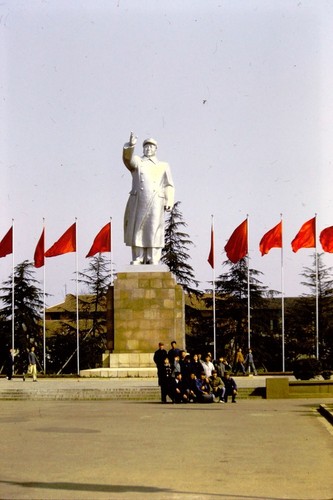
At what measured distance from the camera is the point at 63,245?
1479 inches

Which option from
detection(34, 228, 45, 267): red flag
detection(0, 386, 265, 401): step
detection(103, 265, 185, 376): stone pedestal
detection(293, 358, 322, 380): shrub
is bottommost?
detection(0, 386, 265, 401): step

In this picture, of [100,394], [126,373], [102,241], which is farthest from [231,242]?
[100,394]

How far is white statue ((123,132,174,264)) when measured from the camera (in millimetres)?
32719

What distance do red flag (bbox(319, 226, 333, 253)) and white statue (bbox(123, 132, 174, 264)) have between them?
6183 millimetres

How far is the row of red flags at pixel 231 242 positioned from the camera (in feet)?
121

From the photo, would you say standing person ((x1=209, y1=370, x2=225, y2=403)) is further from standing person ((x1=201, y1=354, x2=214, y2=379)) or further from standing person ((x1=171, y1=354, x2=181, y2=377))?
standing person ((x1=171, y1=354, x2=181, y2=377))

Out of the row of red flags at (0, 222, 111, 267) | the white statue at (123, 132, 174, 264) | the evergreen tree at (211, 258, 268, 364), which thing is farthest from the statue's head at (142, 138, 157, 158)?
the evergreen tree at (211, 258, 268, 364)

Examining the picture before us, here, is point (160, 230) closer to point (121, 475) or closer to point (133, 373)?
point (133, 373)

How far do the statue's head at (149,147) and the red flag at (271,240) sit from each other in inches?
266

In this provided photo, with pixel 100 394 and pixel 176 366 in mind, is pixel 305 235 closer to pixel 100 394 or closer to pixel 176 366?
pixel 100 394

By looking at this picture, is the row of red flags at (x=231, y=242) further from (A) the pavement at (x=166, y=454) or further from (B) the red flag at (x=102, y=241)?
(A) the pavement at (x=166, y=454)

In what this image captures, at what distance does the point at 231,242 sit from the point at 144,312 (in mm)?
7218

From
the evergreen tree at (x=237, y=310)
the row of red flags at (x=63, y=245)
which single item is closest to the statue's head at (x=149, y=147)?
the row of red flags at (x=63, y=245)

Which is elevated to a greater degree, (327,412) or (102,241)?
(102,241)
